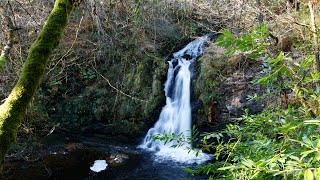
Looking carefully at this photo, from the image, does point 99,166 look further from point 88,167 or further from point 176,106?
point 176,106

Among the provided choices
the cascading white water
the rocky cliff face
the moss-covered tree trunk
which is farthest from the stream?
the moss-covered tree trunk

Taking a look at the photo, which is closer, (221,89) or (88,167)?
(88,167)

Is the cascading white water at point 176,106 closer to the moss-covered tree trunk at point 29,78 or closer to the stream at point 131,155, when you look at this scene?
the stream at point 131,155

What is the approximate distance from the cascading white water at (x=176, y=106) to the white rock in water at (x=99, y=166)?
5.69 feet

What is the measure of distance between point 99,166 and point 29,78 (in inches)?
248

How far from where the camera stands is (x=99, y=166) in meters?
7.62

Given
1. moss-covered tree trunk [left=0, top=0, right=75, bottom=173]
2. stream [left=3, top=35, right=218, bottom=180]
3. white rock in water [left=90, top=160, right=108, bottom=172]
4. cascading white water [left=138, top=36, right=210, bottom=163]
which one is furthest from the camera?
cascading white water [left=138, top=36, right=210, bottom=163]

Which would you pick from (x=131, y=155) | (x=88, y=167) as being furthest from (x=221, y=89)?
(x=88, y=167)

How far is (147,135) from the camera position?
9.84 m

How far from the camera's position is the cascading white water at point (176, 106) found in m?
9.26

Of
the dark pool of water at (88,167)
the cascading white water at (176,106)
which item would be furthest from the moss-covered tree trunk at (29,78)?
the cascading white water at (176,106)

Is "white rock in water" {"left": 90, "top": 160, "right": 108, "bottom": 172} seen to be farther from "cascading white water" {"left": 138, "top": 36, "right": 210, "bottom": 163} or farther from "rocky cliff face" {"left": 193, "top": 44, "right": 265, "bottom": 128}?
"rocky cliff face" {"left": 193, "top": 44, "right": 265, "bottom": 128}

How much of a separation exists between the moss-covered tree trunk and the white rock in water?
5968 mm

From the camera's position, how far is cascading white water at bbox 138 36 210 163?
9.26 m
